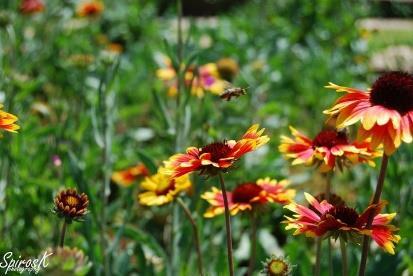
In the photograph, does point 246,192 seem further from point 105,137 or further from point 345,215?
point 105,137

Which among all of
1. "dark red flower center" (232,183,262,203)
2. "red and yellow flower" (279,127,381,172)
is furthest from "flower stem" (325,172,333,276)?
"dark red flower center" (232,183,262,203)

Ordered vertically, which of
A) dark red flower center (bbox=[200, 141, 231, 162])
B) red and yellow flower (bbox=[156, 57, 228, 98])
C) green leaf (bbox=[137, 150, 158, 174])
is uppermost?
dark red flower center (bbox=[200, 141, 231, 162])

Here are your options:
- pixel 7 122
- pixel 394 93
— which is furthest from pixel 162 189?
pixel 394 93

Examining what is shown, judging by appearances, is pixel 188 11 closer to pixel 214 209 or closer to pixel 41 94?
pixel 41 94

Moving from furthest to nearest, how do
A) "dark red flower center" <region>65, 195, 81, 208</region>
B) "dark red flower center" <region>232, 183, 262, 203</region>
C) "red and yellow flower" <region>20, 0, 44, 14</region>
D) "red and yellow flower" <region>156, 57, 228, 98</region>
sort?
"red and yellow flower" <region>20, 0, 44, 14</region>, "red and yellow flower" <region>156, 57, 228, 98</region>, "dark red flower center" <region>232, 183, 262, 203</region>, "dark red flower center" <region>65, 195, 81, 208</region>

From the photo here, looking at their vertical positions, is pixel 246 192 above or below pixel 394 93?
below

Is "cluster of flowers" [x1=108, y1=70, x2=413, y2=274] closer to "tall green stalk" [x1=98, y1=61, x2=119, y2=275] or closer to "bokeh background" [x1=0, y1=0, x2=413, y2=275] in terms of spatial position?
"bokeh background" [x1=0, y1=0, x2=413, y2=275]
